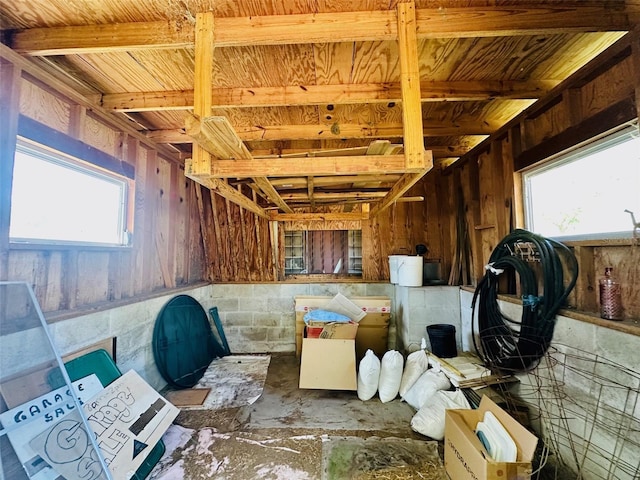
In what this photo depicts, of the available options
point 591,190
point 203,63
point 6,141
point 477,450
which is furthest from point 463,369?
point 6,141

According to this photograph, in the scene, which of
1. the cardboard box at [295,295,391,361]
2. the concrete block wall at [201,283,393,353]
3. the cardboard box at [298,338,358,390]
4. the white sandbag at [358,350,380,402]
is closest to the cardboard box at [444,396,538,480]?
the white sandbag at [358,350,380,402]

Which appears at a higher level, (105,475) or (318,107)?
(318,107)

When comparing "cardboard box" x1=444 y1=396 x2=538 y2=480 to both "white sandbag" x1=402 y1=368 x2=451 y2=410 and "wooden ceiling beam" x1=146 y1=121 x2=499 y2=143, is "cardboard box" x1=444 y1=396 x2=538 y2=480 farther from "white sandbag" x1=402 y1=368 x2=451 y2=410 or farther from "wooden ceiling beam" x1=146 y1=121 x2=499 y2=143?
"wooden ceiling beam" x1=146 y1=121 x2=499 y2=143

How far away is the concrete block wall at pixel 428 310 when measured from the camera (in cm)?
315

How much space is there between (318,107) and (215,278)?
2.92m

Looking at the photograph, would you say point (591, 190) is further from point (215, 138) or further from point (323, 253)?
point (323, 253)

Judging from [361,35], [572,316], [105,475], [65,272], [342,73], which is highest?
[342,73]

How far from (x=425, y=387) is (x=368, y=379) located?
0.51 m

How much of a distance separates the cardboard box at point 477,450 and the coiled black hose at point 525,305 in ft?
1.58

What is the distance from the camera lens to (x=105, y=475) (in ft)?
4.69

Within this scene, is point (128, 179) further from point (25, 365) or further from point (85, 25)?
point (25, 365)

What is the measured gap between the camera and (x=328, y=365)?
281cm

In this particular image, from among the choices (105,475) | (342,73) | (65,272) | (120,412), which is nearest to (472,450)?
(105,475)

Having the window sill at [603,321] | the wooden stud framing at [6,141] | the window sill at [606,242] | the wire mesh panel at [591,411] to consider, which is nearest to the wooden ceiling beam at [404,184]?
the window sill at [606,242]
